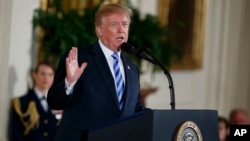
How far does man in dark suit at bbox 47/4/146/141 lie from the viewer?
126 inches

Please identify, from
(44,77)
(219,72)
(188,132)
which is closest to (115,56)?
(188,132)

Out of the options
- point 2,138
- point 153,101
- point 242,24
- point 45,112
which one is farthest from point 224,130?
point 242,24

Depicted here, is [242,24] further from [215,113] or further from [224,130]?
[215,113]

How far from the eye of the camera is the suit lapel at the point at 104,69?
3.26 meters

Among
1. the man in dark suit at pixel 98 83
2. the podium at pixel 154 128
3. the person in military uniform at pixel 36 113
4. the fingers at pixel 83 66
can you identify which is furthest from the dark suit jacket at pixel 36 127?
the podium at pixel 154 128

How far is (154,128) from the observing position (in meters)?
2.87

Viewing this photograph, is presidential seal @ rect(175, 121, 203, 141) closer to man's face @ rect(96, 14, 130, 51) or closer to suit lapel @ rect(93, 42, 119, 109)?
suit lapel @ rect(93, 42, 119, 109)

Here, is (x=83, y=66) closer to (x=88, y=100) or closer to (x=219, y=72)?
(x=88, y=100)

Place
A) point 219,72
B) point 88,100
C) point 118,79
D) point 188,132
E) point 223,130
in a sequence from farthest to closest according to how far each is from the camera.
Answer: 1. point 219,72
2. point 223,130
3. point 118,79
4. point 88,100
5. point 188,132

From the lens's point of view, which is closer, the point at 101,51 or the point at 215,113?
the point at 215,113

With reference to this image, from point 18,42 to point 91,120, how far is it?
3.18 meters

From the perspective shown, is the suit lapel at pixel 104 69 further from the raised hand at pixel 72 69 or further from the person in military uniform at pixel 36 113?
the person in military uniform at pixel 36 113

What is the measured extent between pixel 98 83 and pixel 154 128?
19.9 inches

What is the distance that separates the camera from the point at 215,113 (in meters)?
3.19
